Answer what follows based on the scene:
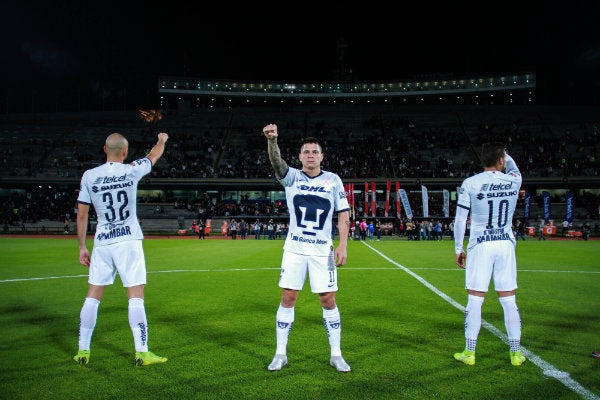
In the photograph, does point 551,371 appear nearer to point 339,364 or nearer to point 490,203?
point 490,203

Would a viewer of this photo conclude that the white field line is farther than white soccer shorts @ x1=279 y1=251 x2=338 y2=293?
No

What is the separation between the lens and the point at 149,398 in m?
4.05

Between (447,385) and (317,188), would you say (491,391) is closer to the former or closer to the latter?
(447,385)

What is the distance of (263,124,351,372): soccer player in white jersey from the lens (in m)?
4.97

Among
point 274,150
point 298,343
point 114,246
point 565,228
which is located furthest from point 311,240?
point 565,228

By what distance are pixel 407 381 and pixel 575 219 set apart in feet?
161

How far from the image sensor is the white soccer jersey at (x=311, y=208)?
5.04 metres

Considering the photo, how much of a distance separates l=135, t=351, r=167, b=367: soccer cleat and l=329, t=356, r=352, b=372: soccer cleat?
1.94m

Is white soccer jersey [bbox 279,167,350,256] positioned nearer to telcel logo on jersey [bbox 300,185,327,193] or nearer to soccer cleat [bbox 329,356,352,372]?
telcel logo on jersey [bbox 300,185,327,193]

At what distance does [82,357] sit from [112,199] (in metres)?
1.83

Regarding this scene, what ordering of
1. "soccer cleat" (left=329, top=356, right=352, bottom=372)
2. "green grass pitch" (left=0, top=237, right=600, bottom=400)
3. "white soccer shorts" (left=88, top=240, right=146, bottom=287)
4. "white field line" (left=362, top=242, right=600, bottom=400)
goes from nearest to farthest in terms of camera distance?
"white field line" (left=362, top=242, right=600, bottom=400), "green grass pitch" (left=0, top=237, right=600, bottom=400), "soccer cleat" (left=329, top=356, right=352, bottom=372), "white soccer shorts" (left=88, top=240, right=146, bottom=287)

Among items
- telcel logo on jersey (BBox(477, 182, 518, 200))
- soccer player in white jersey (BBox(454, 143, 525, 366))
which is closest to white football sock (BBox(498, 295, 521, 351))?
soccer player in white jersey (BBox(454, 143, 525, 366))

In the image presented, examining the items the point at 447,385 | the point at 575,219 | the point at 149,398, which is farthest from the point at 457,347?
the point at 575,219

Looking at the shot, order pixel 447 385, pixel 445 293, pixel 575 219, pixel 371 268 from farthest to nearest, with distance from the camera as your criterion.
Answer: pixel 575 219 < pixel 371 268 < pixel 445 293 < pixel 447 385
